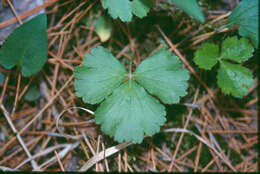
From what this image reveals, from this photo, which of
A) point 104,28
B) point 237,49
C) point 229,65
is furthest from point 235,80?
point 104,28

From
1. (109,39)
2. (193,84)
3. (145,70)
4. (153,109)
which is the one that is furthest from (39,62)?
(193,84)

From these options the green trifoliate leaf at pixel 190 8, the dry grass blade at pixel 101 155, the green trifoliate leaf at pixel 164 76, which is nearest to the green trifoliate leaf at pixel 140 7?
the green trifoliate leaf at pixel 164 76

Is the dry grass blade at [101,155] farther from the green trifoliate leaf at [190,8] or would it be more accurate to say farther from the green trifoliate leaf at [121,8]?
the green trifoliate leaf at [190,8]

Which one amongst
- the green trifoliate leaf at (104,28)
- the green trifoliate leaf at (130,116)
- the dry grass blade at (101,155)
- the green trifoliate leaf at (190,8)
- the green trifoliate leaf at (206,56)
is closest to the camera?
the green trifoliate leaf at (190,8)

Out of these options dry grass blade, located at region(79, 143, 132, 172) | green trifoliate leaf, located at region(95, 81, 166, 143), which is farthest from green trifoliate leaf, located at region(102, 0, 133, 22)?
dry grass blade, located at region(79, 143, 132, 172)

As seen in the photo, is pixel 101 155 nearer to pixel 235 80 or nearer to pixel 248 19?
pixel 235 80

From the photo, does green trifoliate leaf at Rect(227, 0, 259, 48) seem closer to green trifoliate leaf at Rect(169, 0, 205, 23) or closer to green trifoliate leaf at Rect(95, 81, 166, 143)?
green trifoliate leaf at Rect(169, 0, 205, 23)
